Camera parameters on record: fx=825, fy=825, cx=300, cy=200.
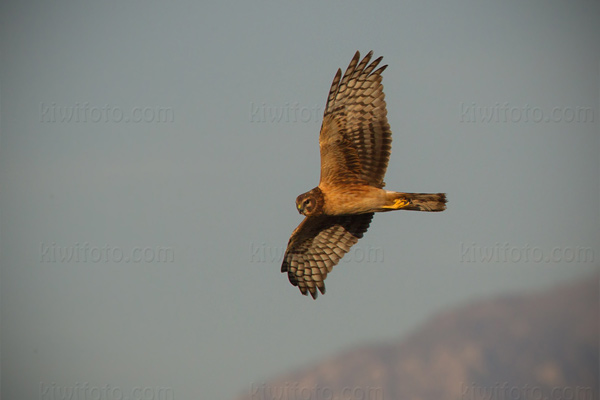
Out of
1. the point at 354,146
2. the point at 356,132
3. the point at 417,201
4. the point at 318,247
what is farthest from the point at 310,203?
the point at 318,247

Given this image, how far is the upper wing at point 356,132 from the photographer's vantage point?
53.4ft

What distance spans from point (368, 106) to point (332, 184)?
1700 mm

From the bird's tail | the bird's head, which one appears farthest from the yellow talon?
the bird's head

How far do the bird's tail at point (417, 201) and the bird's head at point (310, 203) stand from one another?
1.33 m

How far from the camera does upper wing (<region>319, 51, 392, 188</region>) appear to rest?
53.4 feet

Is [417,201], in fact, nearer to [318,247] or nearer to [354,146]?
[354,146]

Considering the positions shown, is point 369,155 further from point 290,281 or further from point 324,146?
point 290,281

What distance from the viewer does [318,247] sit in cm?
1841

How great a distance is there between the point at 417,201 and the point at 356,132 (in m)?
1.82

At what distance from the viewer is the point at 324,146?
1627cm

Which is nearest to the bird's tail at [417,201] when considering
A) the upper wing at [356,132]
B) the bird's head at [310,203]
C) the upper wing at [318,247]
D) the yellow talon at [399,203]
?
the yellow talon at [399,203]

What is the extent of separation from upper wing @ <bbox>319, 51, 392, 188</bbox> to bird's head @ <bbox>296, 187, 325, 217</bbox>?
1.30 feet

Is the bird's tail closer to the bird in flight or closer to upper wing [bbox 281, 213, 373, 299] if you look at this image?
the bird in flight

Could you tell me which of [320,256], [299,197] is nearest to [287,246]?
[320,256]
